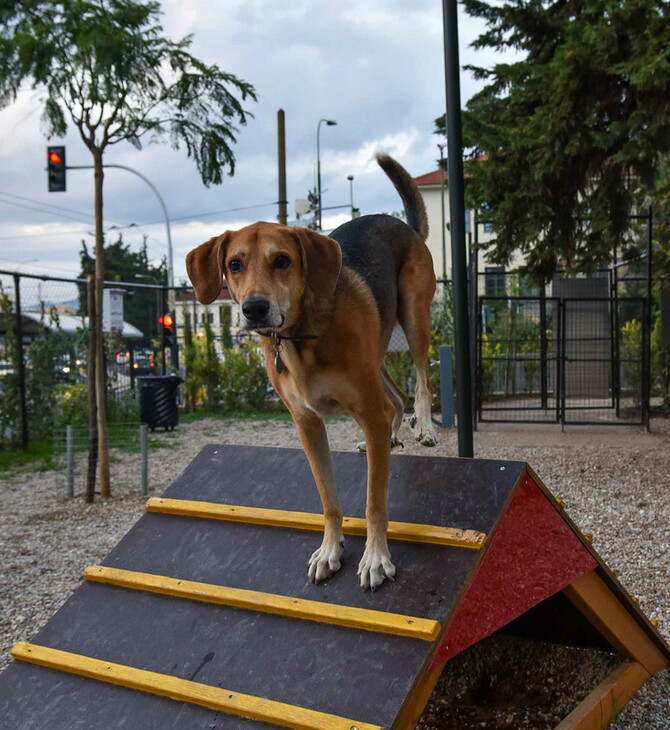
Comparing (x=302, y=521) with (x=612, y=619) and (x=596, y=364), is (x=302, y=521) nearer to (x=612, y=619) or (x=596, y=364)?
A: (x=612, y=619)

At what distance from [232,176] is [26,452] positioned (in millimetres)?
5959

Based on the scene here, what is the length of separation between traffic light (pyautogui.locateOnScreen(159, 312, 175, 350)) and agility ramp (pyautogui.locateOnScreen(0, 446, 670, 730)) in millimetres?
11212

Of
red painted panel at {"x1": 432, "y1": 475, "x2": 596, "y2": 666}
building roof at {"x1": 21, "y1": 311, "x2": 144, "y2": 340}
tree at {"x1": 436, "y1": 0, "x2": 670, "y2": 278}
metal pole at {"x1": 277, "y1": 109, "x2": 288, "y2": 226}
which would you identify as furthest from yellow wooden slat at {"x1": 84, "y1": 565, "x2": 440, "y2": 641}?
metal pole at {"x1": 277, "y1": 109, "x2": 288, "y2": 226}

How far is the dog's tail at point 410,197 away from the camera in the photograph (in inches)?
167

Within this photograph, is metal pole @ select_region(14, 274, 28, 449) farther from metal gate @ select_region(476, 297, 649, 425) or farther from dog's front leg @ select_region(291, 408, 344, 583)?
dog's front leg @ select_region(291, 408, 344, 583)

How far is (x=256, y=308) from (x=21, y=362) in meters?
9.08

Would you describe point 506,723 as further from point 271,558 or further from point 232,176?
point 232,176

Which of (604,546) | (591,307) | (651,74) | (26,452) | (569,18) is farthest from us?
(591,307)

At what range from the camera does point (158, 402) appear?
1243 cm

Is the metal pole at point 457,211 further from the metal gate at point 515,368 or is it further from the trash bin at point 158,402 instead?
the trash bin at point 158,402

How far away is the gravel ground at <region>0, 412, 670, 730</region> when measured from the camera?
365cm

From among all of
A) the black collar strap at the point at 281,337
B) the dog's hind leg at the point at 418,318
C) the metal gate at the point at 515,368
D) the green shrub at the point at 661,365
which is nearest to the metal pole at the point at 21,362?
the metal gate at the point at 515,368

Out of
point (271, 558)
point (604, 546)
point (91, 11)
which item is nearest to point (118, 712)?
point (271, 558)

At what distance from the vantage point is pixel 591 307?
14719 millimetres
